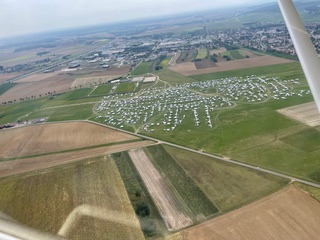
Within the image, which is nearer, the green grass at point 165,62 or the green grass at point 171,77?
the green grass at point 171,77

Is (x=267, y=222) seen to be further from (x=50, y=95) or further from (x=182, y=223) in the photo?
(x=50, y=95)

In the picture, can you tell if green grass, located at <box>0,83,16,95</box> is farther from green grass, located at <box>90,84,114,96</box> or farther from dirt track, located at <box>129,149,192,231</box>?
dirt track, located at <box>129,149,192,231</box>

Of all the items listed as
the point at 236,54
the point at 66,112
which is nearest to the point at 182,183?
the point at 66,112

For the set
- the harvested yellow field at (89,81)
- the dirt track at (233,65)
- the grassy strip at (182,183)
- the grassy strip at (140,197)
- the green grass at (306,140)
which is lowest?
the green grass at (306,140)

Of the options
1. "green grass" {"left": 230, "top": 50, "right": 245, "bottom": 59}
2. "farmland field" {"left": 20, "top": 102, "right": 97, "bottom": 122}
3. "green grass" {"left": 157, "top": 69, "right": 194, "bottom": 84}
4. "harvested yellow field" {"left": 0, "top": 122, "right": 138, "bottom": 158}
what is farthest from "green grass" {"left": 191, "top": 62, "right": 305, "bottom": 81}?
"harvested yellow field" {"left": 0, "top": 122, "right": 138, "bottom": 158}

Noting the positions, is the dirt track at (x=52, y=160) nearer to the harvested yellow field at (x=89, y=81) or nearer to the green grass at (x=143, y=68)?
the harvested yellow field at (x=89, y=81)

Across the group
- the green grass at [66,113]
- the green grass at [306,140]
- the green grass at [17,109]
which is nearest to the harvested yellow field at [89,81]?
the green grass at [17,109]
